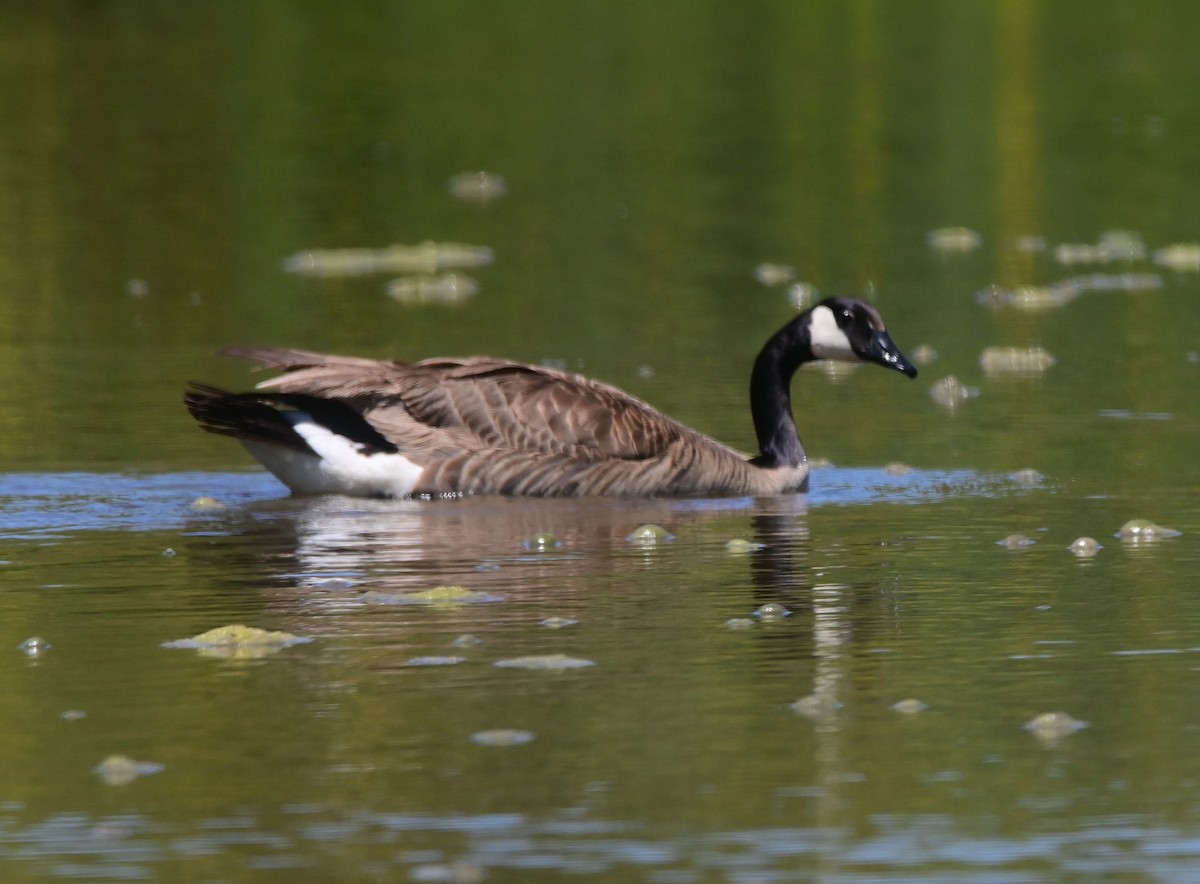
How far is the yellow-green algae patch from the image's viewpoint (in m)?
9.34

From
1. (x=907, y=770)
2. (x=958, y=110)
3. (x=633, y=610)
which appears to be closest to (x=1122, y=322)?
(x=633, y=610)

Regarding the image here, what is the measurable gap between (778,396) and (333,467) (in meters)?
2.48

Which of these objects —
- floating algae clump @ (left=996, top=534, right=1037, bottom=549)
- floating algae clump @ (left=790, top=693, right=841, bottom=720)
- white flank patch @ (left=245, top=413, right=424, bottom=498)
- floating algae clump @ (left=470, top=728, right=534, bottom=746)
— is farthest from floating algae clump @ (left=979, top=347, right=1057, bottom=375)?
floating algae clump @ (left=470, top=728, right=534, bottom=746)

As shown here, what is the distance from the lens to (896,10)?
4372 cm

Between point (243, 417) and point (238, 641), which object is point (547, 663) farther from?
point (243, 417)

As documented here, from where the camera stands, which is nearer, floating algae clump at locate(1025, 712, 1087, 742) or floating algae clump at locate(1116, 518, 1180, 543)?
floating algae clump at locate(1025, 712, 1087, 742)

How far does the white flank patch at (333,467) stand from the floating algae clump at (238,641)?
3.63m

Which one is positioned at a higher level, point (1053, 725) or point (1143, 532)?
point (1143, 532)

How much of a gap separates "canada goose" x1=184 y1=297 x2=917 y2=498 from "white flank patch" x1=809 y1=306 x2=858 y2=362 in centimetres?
82

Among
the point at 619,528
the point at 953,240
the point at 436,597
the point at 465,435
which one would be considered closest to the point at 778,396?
the point at 465,435

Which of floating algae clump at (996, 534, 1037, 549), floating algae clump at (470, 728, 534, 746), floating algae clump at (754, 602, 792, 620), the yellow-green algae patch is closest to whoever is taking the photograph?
floating algae clump at (470, 728, 534, 746)

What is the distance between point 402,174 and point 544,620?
1796 centimetres

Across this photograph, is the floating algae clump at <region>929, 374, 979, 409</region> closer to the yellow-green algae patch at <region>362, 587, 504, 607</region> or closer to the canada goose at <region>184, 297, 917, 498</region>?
the canada goose at <region>184, 297, 917, 498</region>

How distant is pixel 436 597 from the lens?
942 centimetres
